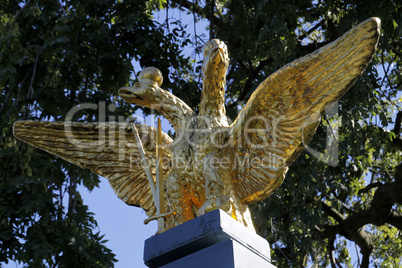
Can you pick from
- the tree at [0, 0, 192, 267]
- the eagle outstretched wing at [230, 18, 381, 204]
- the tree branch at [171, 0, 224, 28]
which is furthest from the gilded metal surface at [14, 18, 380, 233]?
the tree branch at [171, 0, 224, 28]

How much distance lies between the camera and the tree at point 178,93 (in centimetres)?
809

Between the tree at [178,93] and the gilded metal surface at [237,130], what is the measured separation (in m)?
2.41

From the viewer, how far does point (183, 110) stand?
5.76 meters

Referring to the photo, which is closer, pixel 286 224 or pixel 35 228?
pixel 35 228

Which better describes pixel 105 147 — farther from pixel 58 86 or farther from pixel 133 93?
pixel 58 86

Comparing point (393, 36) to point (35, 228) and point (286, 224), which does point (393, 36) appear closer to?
point (286, 224)

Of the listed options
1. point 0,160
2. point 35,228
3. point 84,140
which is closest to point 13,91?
point 0,160

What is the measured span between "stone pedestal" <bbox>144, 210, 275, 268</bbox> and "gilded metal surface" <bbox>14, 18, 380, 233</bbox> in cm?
32

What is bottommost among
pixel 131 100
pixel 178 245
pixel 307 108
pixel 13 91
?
pixel 178 245

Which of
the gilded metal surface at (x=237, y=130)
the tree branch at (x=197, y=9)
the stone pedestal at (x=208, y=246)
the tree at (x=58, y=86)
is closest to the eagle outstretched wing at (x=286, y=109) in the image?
the gilded metal surface at (x=237, y=130)

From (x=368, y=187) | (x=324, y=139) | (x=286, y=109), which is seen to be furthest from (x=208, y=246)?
(x=368, y=187)

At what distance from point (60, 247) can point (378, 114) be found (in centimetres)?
371

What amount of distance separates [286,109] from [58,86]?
4393 mm

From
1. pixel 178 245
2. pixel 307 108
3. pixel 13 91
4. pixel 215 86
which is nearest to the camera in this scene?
pixel 178 245
